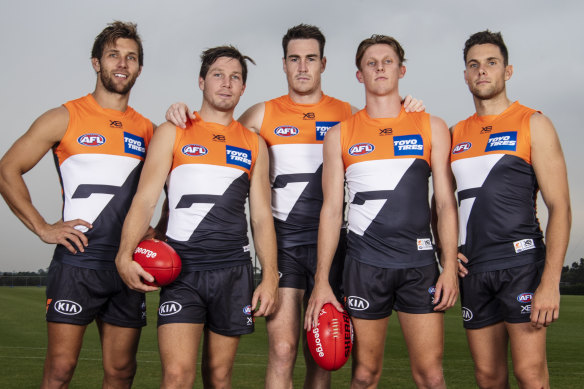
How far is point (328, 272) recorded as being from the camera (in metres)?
4.76

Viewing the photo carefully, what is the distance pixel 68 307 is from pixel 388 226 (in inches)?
102

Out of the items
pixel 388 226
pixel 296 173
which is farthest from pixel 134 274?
pixel 388 226

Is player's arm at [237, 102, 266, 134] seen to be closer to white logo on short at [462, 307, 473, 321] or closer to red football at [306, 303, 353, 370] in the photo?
red football at [306, 303, 353, 370]

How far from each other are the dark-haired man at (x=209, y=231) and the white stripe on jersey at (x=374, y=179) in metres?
0.72

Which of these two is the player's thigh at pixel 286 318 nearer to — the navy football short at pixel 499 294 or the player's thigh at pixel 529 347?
the navy football short at pixel 499 294

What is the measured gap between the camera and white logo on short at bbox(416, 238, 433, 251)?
466 cm

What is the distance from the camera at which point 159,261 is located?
425 centimetres

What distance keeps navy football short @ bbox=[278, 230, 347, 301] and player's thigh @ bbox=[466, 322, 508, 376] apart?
1.17 meters

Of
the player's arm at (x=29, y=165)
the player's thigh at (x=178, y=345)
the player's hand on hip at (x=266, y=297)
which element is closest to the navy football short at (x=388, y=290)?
the player's hand on hip at (x=266, y=297)

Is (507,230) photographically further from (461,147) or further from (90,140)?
(90,140)

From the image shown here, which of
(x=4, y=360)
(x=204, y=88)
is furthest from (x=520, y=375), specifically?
(x=4, y=360)

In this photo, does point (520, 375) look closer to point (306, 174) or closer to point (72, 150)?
point (306, 174)

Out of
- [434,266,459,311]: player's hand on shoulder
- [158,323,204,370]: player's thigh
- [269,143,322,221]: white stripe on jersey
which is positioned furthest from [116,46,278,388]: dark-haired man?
[434,266,459,311]: player's hand on shoulder

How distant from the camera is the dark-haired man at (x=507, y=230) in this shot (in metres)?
4.44
